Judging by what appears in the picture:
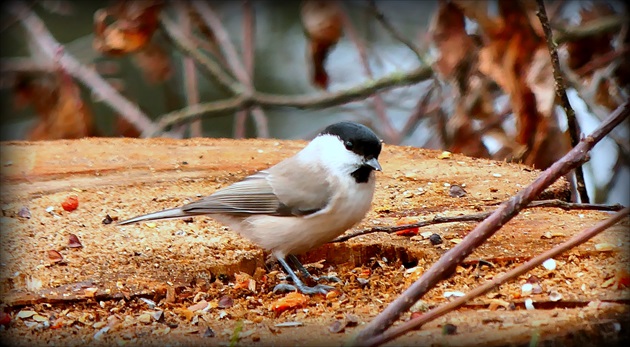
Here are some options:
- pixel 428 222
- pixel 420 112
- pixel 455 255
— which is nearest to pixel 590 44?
pixel 420 112

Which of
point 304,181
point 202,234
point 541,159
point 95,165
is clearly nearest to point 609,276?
point 304,181

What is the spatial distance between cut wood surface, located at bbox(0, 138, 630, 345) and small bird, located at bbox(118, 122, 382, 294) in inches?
3.8

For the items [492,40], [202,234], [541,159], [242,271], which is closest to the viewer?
[242,271]

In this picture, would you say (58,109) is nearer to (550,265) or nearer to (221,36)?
(221,36)

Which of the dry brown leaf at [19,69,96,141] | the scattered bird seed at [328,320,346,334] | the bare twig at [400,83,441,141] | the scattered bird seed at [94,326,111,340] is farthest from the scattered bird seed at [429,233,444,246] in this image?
the dry brown leaf at [19,69,96,141]

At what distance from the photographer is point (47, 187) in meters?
3.16

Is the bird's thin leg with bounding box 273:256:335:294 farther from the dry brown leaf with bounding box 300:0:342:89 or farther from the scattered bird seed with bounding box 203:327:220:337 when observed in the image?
the dry brown leaf with bounding box 300:0:342:89

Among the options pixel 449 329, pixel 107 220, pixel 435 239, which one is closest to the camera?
pixel 449 329

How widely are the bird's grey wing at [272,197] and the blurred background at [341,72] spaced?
1.00 metres

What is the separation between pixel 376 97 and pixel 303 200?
2.62 m

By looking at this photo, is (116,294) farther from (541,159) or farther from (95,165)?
(541,159)

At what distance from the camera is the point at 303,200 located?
2.70 m

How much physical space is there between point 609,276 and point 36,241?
5.69ft

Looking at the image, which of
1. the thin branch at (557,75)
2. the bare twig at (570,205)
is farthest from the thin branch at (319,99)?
the bare twig at (570,205)
